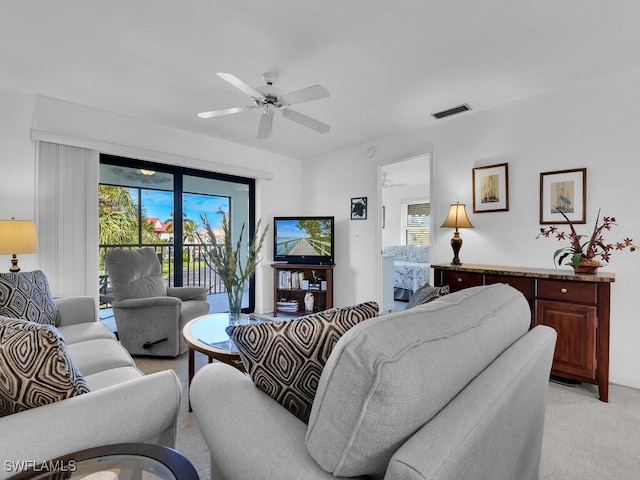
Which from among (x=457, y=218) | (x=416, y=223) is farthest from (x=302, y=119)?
(x=416, y=223)

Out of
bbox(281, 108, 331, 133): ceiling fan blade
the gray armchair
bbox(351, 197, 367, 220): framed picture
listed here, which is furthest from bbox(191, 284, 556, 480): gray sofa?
bbox(351, 197, 367, 220): framed picture

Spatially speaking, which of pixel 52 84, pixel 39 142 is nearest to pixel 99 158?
pixel 39 142

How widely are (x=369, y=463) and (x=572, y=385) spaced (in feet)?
8.38

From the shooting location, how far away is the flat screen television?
14.9 feet

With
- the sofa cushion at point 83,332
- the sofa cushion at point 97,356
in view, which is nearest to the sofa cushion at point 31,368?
the sofa cushion at point 97,356

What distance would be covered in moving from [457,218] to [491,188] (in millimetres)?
425

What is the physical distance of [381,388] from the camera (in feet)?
2.08

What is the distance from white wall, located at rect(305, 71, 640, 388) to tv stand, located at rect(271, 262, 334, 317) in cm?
163

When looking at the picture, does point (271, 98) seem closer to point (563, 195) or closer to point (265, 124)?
point (265, 124)

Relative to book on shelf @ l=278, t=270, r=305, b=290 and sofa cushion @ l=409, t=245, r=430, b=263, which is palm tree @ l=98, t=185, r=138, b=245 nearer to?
book on shelf @ l=278, t=270, r=305, b=290

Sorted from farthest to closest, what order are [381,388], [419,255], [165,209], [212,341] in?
[419,255] → [165,209] → [212,341] → [381,388]

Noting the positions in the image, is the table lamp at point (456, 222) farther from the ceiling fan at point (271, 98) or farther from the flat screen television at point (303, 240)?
the flat screen television at point (303, 240)

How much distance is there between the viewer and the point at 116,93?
2.79 metres

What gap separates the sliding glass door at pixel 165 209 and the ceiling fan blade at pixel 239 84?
1650 millimetres
